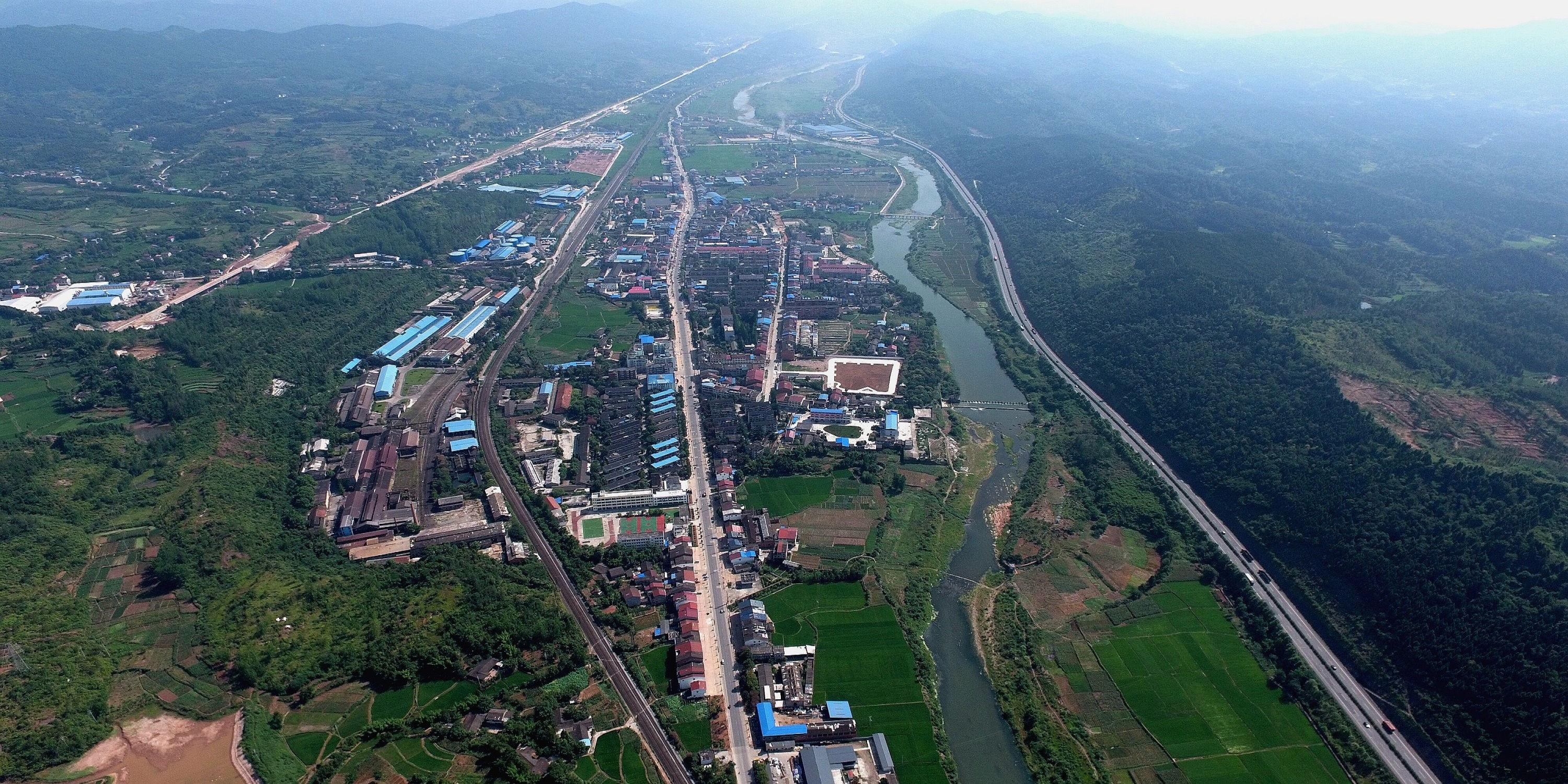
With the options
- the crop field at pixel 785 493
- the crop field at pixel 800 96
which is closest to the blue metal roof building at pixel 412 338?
the crop field at pixel 785 493

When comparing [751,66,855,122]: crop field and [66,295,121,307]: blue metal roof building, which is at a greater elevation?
[751,66,855,122]: crop field

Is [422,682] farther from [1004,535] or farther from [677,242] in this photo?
[677,242]

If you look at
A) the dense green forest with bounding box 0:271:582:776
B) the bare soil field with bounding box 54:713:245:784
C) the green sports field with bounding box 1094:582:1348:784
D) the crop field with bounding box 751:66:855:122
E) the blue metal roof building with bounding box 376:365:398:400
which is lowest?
the green sports field with bounding box 1094:582:1348:784

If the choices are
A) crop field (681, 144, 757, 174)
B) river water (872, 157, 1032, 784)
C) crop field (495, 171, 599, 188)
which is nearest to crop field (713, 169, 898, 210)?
crop field (681, 144, 757, 174)

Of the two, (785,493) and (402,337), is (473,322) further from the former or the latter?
(785,493)

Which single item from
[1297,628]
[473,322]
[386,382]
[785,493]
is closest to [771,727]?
[785,493]

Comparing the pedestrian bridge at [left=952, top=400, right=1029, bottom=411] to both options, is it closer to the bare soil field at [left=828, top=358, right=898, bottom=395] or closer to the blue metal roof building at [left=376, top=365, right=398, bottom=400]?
the bare soil field at [left=828, top=358, right=898, bottom=395]

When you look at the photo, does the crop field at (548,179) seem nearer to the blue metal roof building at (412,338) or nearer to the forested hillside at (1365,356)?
the blue metal roof building at (412,338)
